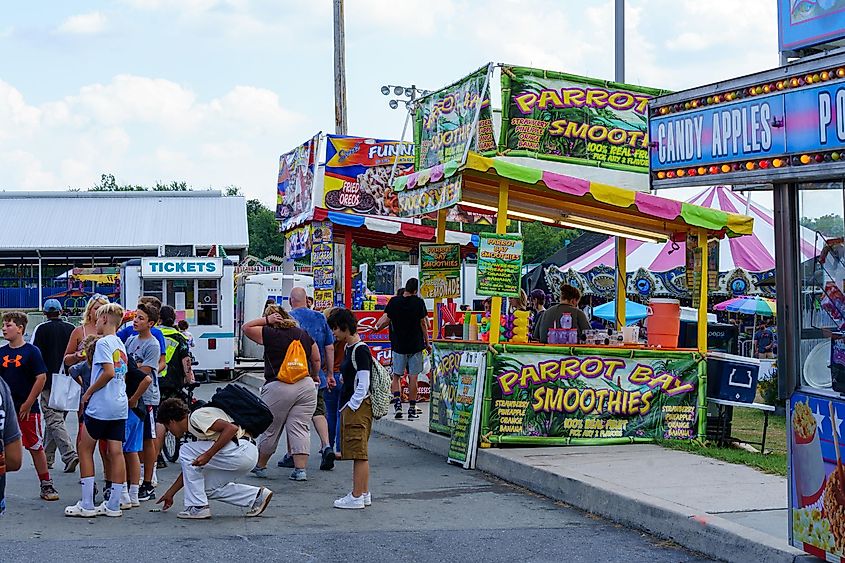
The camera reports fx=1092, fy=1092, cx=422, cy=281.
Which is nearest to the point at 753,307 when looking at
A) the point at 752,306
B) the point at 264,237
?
the point at 752,306

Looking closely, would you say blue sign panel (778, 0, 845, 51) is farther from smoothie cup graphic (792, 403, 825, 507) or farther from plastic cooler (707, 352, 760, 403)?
plastic cooler (707, 352, 760, 403)

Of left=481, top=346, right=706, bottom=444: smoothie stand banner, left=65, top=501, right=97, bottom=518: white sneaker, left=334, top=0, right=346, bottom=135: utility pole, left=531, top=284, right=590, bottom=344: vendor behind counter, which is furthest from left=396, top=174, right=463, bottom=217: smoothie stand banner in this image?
left=334, top=0, right=346, bottom=135: utility pole

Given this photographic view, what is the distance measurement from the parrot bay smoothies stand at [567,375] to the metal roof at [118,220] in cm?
3706

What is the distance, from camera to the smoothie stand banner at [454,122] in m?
13.6

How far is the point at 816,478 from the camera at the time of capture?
6.13 metres

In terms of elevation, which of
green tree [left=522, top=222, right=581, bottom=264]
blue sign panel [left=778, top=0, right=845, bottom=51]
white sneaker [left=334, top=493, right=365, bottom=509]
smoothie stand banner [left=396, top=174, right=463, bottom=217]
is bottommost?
white sneaker [left=334, top=493, right=365, bottom=509]

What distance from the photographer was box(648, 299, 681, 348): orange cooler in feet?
41.6

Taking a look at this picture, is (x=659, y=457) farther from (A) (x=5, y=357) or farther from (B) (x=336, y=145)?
(B) (x=336, y=145)

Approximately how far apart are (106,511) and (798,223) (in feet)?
18.6

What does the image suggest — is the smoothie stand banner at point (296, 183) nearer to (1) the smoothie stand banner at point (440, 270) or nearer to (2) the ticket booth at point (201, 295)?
(2) the ticket booth at point (201, 295)

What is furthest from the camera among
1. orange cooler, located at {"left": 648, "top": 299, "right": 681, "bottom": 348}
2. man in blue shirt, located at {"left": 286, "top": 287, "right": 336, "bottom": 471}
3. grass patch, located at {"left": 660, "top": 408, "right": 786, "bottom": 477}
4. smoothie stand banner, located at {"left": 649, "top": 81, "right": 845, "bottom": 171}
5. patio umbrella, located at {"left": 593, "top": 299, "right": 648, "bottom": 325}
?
patio umbrella, located at {"left": 593, "top": 299, "right": 648, "bottom": 325}

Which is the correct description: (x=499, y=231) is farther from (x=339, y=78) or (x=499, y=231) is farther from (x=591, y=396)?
(x=339, y=78)

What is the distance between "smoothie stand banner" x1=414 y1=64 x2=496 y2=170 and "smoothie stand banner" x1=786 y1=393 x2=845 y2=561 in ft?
22.7

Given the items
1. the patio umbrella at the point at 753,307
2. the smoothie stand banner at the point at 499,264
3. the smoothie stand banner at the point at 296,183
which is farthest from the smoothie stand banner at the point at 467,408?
the patio umbrella at the point at 753,307
